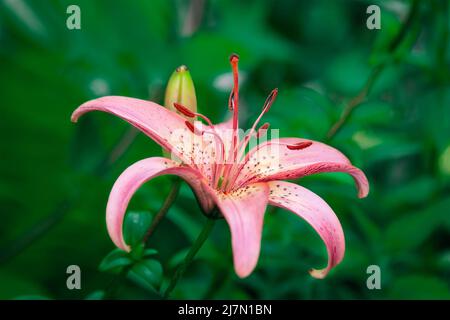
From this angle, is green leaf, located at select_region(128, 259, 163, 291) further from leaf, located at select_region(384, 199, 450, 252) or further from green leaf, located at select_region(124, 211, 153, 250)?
leaf, located at select_region(384, 199, 450, 252)

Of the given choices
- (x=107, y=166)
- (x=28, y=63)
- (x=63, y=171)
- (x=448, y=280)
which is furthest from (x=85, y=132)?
(x=448, y=280)

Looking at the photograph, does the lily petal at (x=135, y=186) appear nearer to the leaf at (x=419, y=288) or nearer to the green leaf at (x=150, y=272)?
the green leaf at (x=150, y=272)

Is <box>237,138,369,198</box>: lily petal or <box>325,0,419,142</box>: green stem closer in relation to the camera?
<box>237,138,369,198</box>: lily petal

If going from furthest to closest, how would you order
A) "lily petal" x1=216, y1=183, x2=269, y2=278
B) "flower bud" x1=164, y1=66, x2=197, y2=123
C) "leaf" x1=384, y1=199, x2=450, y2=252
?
"leaf" x1=384, y1=199, x2=450, y2=252 → "flower bud" x1=164, y1=66, x2=197, y2=123 → "lily petal" x1=216, y1=183, x2=269, y2=278

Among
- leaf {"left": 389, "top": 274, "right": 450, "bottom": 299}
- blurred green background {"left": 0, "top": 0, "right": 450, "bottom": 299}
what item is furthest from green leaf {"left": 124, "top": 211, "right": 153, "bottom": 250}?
leaf {"left": 389, "top": 274, "right": 450, "bottom": 299}

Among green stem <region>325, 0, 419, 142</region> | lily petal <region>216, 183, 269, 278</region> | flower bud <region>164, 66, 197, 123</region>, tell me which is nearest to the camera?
lily petal <region>216, 183, 269, 278</region>

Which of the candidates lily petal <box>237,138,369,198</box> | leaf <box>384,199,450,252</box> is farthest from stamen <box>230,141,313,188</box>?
leaf <box>384,199,450,252</box>

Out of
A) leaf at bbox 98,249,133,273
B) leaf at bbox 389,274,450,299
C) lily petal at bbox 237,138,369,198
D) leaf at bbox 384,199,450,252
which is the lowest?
leaf at bbox 98,249,133,273

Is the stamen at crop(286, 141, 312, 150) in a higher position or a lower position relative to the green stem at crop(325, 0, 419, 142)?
lower
